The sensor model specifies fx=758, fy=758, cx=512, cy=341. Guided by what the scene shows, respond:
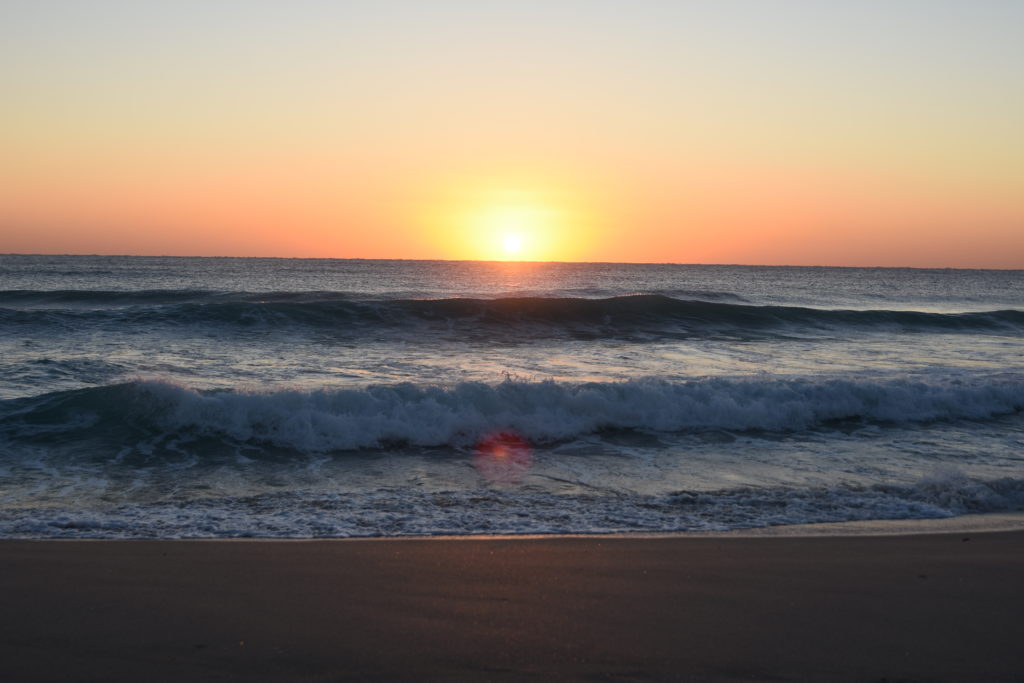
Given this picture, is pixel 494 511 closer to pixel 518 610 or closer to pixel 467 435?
pixel 518 610

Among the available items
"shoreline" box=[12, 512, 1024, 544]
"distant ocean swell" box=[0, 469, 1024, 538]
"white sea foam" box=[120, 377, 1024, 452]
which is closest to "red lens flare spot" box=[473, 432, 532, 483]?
"white sea foam" box=[120, 377, 1024, 452]

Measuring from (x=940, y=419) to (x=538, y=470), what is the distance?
6.13 m

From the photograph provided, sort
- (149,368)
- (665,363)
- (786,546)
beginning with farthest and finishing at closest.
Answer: (665,363)
(149,368)
(786,546)

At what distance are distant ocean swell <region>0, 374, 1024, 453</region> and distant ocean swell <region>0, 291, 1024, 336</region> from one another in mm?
9292

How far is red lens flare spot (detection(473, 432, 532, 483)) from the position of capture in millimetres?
7031

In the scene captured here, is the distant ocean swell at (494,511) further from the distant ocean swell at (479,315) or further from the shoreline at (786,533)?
the distant ocean swell at (479,315)

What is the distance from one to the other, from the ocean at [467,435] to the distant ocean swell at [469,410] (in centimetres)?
3

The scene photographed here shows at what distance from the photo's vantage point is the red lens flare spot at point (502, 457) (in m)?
7.03

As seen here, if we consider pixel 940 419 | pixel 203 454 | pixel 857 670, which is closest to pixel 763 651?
pixel 857 670

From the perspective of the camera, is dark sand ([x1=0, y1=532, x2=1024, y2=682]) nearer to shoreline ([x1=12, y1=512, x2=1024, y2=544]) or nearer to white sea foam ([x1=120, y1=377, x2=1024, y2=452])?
shoreline ([x1=12, y1=512, x2=1024, y2=544])

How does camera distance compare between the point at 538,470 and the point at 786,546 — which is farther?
the point at 538,470

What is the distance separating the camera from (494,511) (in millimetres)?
5680

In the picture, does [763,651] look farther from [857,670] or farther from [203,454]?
[203,454]

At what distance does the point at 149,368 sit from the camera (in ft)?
40.5
